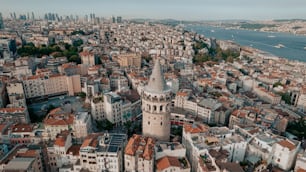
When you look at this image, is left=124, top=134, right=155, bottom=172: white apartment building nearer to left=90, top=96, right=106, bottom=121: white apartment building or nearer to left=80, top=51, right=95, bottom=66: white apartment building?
left=90, top=96, right=106, bottom=121: white apartment building

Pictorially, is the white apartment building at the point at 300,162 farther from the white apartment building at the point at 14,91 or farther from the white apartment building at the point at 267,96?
the white apartment building at the point at 14,91

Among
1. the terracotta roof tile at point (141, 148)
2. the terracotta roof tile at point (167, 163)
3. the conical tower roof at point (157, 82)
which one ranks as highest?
the conical tower roof at point (157, 82)

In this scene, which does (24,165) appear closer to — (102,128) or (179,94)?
(102,128)

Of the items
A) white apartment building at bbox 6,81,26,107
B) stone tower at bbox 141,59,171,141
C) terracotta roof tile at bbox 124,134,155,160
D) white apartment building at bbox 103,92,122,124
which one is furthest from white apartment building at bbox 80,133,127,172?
white apartment building at bbox 6,81,26,107

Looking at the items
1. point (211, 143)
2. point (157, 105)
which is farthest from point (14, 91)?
point (211, 143)

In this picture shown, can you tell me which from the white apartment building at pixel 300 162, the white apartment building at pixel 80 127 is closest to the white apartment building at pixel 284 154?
the white apartment building at pixel 300 162

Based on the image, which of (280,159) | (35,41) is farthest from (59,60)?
(280,159)

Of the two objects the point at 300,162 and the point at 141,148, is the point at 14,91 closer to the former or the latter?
the point at 141,148
